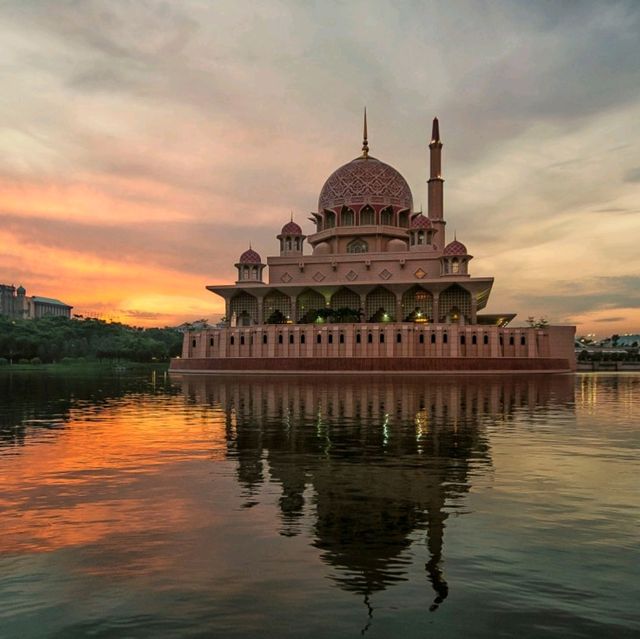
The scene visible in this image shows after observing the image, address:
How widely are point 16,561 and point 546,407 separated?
21716 mm

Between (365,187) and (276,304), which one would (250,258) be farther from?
(365,187)

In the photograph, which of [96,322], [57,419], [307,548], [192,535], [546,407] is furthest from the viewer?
[96,322]

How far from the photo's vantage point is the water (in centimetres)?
512

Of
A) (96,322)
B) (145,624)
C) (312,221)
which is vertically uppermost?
(312,221)

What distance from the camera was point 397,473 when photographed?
36.1ft

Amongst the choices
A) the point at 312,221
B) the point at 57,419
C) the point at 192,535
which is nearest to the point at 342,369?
the point at 312,221

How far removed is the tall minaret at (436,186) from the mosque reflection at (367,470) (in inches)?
2091

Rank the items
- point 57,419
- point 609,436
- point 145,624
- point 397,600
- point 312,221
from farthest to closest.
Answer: point 312,221 → point 57,419 → point 609,436 → point 397,600 → point 145,624

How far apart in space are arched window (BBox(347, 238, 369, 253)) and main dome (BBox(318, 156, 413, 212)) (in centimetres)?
452

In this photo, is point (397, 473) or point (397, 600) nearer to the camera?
point (397, 600)

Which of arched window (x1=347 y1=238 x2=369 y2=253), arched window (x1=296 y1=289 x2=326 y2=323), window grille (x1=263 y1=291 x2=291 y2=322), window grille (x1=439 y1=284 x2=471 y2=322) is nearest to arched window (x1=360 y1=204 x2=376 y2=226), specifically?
arched window (x1=347 y1=238 x2=369 y2=253)

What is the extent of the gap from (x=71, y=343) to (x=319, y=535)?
10691 cm

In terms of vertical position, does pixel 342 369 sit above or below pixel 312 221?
below

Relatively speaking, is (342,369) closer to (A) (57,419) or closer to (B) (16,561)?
(A) (57,419)
